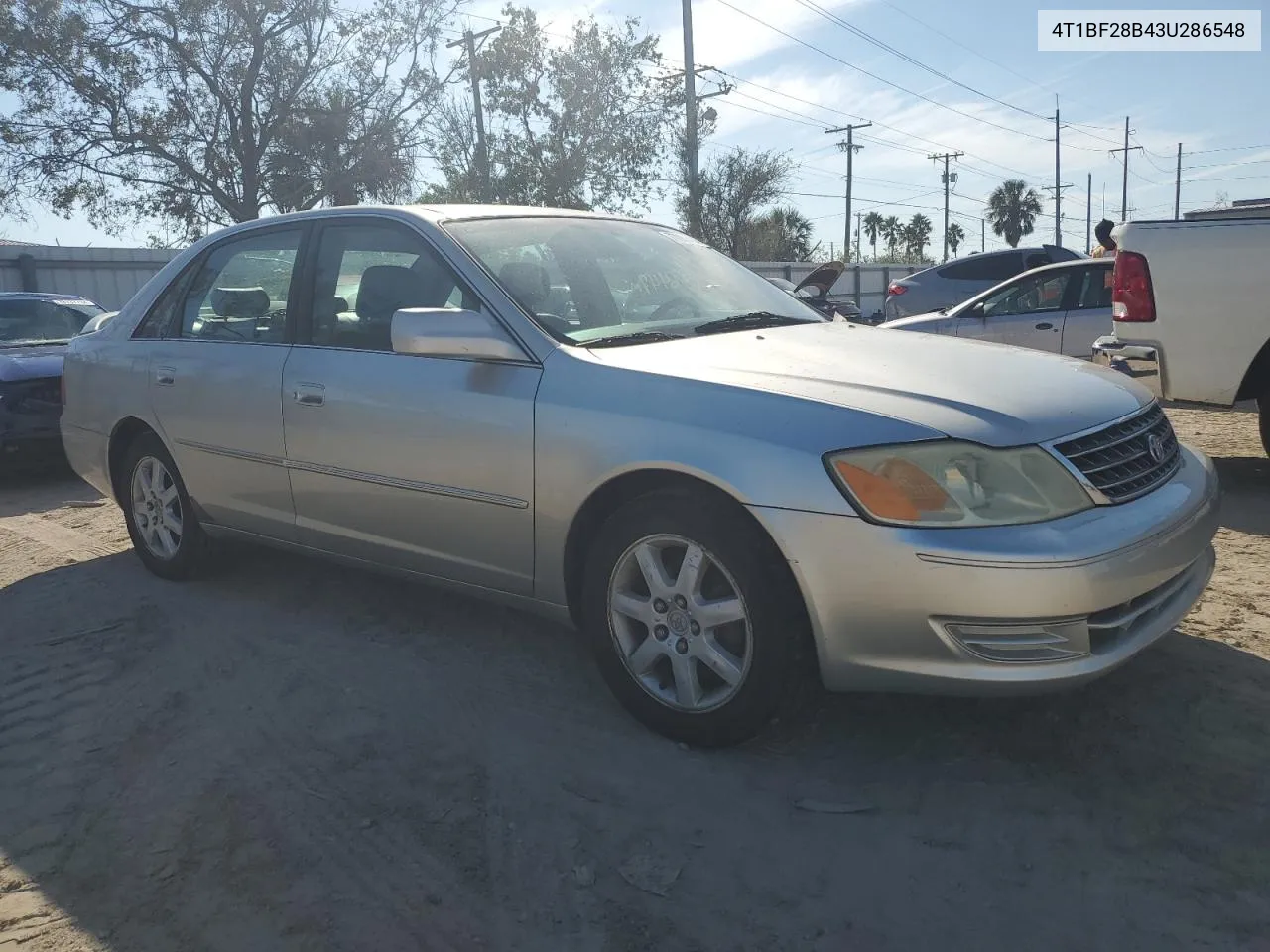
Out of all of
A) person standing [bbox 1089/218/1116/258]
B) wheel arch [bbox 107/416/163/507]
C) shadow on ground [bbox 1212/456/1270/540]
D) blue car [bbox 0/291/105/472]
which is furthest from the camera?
person standing [bbox 1089/218/1116/258]

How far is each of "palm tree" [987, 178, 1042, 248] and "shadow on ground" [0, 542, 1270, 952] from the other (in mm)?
70124

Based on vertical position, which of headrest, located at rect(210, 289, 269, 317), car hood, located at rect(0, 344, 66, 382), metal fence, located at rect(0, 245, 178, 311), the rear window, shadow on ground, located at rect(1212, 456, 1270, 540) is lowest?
shadow on ground, located at rect(1212, 456, 1270, 540)

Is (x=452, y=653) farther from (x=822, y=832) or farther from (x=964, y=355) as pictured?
(x=964, y=355)

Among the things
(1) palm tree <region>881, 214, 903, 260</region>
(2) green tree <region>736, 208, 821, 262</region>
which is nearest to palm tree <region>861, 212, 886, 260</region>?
(1) palm tree <region>881, 214, 903, 260</region>

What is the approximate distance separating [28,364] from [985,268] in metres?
12.7

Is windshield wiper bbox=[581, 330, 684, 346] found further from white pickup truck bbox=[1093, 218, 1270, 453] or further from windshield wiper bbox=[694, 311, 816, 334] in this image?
white pickup truck bbox=[1093, 218, 1270, 453]

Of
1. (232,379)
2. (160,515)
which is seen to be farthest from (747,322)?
(160,515)

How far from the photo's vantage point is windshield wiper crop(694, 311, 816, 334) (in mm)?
3528

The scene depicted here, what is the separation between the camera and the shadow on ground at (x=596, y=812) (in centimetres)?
219

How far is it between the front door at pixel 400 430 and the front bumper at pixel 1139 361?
3815mm

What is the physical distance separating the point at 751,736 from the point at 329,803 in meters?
1.16

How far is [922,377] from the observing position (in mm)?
2895

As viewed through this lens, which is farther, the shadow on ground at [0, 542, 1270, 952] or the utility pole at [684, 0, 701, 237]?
the utility pole at [684, 0, 701, 237]

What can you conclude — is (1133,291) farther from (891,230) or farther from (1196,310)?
(891,230)
